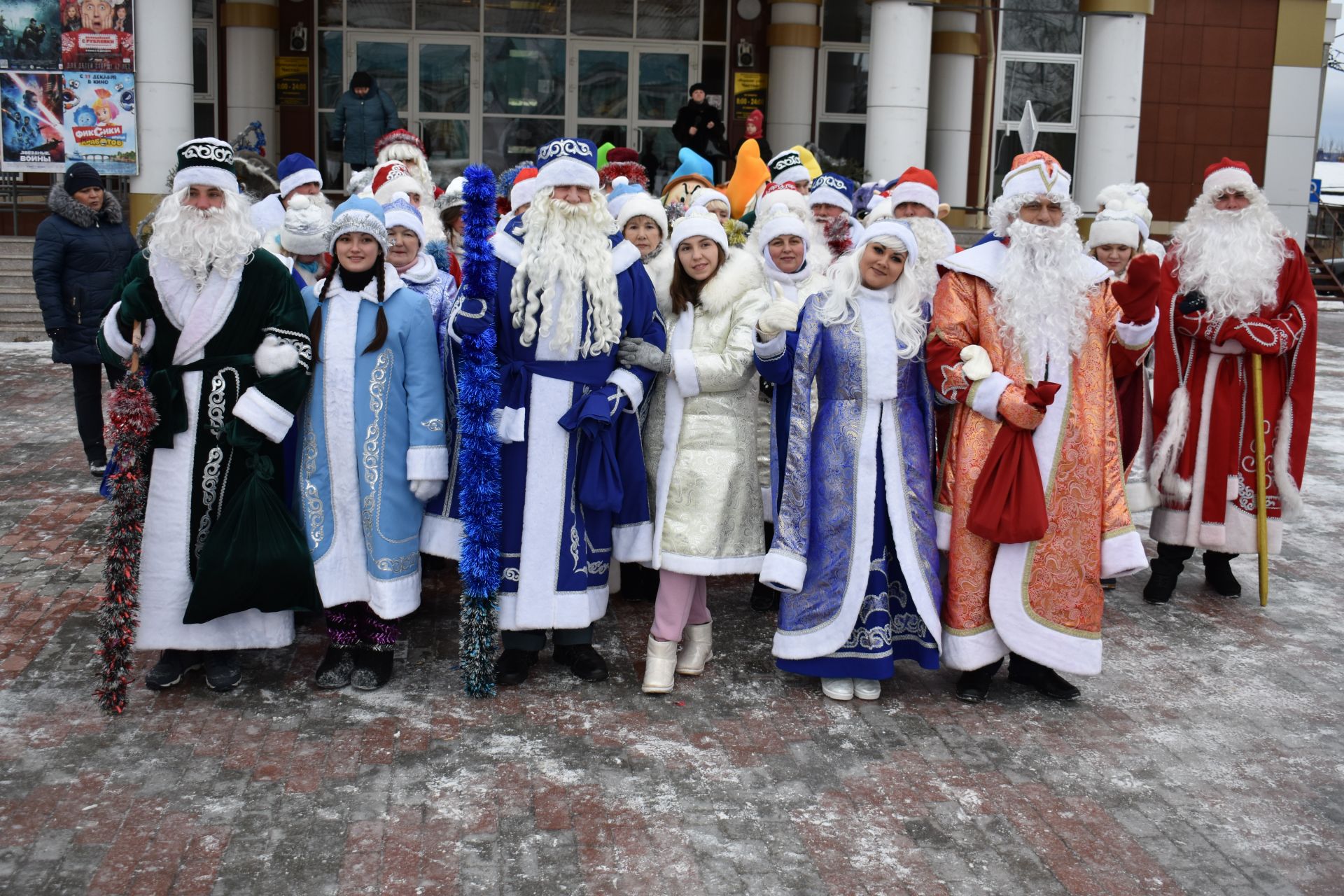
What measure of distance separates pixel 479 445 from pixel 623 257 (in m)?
0.88

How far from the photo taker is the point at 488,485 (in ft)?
15.7

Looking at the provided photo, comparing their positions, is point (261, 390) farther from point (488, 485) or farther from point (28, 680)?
point (28, 680)

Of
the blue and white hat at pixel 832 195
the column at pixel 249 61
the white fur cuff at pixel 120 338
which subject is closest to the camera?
the white fur cuff at pixel 120 338

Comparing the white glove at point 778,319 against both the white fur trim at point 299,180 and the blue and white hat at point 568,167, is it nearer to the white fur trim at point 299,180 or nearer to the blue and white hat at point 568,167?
the blue and white hat at point 568,167

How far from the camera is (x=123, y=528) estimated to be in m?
4.65

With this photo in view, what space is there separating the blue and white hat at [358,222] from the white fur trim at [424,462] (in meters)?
0.74

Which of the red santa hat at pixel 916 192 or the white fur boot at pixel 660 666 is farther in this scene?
the red santa hat at pixel 916 192

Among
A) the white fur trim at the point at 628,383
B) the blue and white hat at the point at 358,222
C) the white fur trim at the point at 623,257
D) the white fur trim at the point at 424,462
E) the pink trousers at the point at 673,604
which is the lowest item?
the pink trousers at the point at 673,604

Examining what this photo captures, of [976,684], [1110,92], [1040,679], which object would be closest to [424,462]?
[976,684]

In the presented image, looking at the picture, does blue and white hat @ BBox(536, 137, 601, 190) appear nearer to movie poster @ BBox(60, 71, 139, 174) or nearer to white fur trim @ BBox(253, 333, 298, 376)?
white fur trim @ BBox(253, 333, 298, 376)

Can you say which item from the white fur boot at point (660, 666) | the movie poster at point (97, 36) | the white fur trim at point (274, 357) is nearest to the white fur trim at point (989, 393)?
the white fur boot at point (660, 666)

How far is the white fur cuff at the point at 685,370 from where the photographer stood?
4.98m

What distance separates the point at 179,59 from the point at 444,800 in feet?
38.3

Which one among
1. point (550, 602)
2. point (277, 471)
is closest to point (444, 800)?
point (550, 602)
